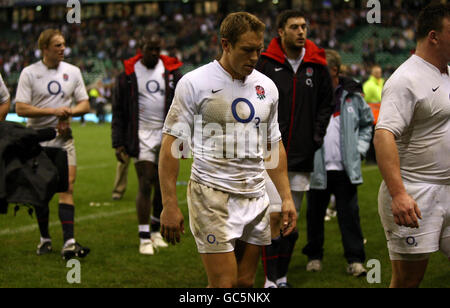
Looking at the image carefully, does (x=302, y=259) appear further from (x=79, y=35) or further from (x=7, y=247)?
(x=79, y=35)

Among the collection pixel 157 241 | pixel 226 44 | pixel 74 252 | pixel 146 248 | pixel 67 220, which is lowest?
pixel 157 241

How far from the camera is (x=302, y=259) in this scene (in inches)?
301

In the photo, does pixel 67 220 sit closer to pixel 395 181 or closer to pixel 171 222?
pixel 171 222

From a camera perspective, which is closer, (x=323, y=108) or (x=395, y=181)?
(x=395, y=181)

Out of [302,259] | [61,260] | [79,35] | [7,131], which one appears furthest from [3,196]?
[79,35]

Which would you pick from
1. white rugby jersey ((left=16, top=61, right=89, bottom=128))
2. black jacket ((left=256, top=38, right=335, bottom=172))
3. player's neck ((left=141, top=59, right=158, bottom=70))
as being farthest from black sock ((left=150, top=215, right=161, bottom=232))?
black jacket ((left=256, top=38, right=335, bottom=172))

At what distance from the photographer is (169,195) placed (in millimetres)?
4098

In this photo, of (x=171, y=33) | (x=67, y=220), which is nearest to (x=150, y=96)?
(x=67, y=220)

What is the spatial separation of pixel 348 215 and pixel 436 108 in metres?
3.03

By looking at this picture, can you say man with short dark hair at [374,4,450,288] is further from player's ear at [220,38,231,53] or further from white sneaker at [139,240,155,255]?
white sneaker at [139,240,155,255]

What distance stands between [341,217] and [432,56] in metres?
3.11

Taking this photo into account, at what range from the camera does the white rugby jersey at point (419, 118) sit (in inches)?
162

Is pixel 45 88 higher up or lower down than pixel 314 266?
higher up

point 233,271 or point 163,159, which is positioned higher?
point 163,159
